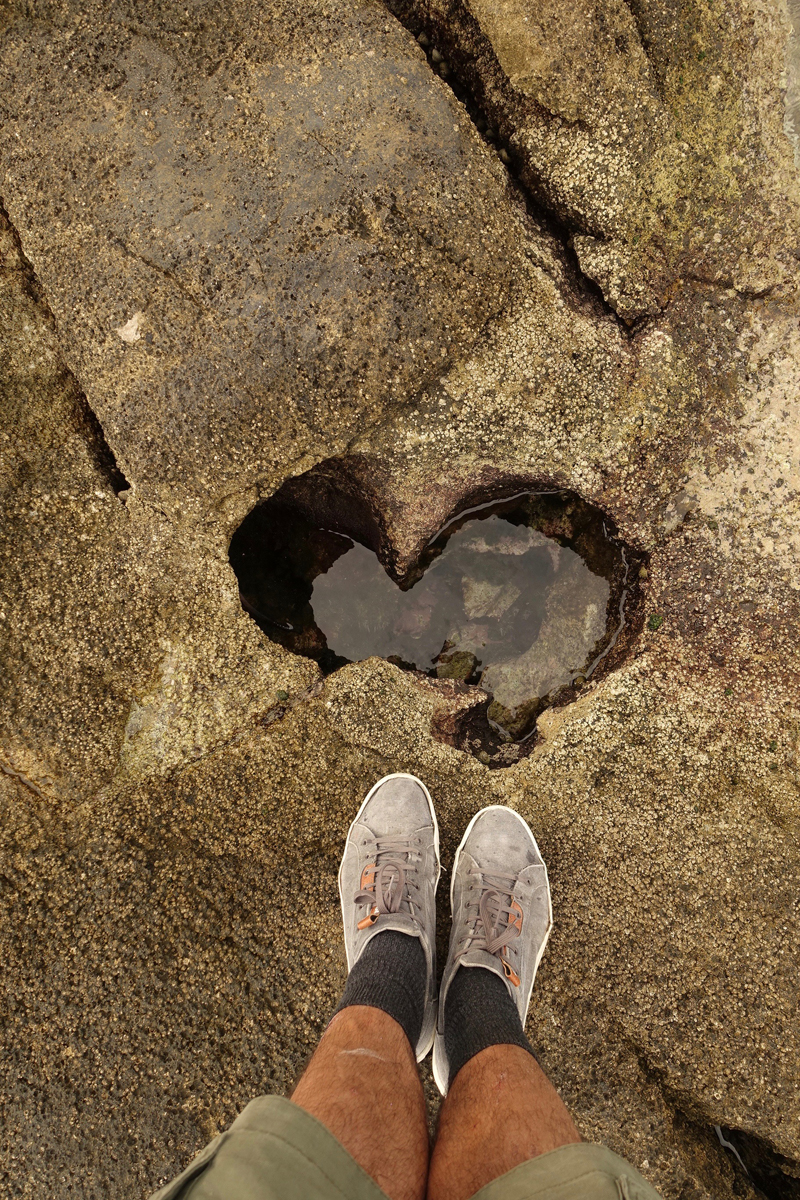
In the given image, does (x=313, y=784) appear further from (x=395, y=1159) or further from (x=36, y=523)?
(x=36, y=523)

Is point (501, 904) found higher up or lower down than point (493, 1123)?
lower down

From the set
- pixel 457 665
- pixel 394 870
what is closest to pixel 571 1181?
pixel 394 870

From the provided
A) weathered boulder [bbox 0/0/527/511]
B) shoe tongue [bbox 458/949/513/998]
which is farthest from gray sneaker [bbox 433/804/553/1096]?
weathered boulder [bbox 0/0/527/511]

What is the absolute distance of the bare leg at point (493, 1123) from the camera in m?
1.52

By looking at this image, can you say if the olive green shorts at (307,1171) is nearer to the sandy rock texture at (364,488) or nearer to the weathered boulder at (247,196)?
the sandy rock texture at (364,488)

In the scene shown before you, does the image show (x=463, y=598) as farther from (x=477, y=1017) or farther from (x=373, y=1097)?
(x=373, y=1097)

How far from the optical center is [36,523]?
88.6 inches

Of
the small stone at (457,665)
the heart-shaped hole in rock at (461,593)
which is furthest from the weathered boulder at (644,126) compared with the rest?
the small stone at (457,665)

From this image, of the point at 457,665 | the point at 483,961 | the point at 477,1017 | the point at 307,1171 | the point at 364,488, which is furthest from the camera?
the point at 457,665

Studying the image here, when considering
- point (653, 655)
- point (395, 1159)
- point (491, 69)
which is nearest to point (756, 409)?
point (653, 655)

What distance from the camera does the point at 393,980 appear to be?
2045mm

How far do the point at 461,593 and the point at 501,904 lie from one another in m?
1.19

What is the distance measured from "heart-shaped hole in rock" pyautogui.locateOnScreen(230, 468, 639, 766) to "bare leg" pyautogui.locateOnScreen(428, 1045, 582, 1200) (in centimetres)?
112

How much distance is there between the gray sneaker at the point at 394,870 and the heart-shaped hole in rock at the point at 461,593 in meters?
0.49
